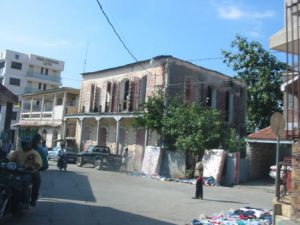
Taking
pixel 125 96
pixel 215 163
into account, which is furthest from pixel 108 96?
pixel 215 163

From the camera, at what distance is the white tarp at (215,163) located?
22.3 metres

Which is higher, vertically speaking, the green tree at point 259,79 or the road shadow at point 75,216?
the green tree at point 259,79

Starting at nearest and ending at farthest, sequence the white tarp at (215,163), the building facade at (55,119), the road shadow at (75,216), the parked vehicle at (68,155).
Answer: the road shadow at (75,216), the white tarp at (215,163), the parked vehicle at (68,155), the building facade at (55,119)

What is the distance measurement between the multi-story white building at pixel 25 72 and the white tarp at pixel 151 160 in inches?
1894

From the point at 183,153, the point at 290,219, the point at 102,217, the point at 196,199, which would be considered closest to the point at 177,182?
the point at 183,153

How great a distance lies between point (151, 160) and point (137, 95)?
20.7 feet

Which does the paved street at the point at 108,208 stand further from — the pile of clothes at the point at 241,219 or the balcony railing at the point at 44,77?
the balcony railing at the point at 44,77

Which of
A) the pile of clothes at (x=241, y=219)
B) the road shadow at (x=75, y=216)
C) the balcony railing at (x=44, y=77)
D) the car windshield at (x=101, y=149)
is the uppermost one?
the balcony railing at (x=44, y=77)

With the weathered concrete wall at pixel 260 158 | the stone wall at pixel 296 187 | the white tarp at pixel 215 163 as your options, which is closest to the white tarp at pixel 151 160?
the white tarp at pixel 215 163

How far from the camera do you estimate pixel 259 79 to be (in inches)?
1282

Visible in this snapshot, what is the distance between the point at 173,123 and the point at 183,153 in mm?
1947

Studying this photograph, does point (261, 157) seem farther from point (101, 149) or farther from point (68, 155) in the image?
point (68, 155)

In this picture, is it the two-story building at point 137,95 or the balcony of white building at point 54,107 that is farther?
the balcony of white building at point 54,107

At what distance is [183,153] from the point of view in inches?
973
